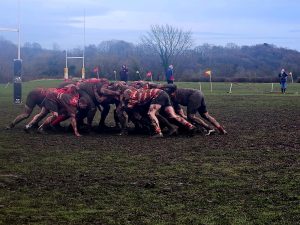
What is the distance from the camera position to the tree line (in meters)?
93.1

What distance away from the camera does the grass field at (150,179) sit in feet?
28.7

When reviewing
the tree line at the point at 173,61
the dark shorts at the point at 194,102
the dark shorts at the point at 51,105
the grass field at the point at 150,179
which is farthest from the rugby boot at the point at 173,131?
the tree line at the point at 173,61

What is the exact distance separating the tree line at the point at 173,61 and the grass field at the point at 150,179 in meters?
59.8

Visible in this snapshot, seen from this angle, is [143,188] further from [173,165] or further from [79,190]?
[173,165]

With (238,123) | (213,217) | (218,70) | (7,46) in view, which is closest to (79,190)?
(213,217)

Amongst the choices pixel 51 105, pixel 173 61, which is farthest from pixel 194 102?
pixel 173 61

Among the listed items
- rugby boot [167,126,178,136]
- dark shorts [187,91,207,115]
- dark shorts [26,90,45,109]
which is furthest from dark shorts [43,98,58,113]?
dark shorts [187,91,207,115]

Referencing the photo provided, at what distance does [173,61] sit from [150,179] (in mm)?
106130

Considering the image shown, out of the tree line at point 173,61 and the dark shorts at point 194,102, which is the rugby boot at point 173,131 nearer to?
the dark shorts at point 194,102

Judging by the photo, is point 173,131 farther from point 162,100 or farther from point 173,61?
point 173,61

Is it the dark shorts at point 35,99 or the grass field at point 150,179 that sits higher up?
the dark shorts at point 35,99

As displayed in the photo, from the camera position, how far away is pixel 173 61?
117 metres

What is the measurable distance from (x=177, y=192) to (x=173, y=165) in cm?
293

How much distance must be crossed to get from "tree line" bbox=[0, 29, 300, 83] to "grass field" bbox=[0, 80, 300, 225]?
5985 centimetres
